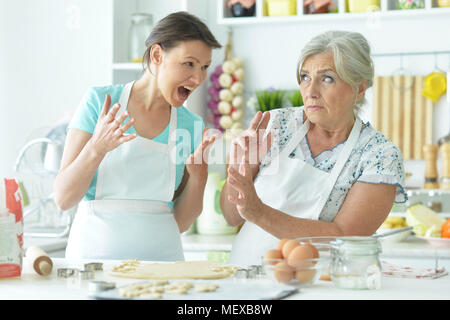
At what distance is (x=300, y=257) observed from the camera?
1.18 metres

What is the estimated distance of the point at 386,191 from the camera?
1.64 metres

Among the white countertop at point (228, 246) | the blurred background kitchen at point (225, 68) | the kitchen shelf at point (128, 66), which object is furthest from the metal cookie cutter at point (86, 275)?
the kitchen shelf at point (128, 66)

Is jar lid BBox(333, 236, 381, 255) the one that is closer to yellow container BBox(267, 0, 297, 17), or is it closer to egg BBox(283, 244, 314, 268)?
egg BBox(283, 244, 314, 268)

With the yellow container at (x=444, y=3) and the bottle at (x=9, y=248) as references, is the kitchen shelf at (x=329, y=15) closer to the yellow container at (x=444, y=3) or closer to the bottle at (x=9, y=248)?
the yellow container at (x=444, y=3)

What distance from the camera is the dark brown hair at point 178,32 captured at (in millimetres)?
1799

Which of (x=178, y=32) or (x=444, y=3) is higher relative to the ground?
(x=444, y=3)

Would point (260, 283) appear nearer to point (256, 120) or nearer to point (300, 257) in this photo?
point (300, 257)

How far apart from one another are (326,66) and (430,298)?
76 centimetres

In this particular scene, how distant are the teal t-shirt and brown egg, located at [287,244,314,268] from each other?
2.58ft

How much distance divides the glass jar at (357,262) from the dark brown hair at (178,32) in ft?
2.80

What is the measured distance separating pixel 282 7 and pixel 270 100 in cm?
47

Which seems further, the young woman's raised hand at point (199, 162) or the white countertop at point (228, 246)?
the white countertop at point (228, 246)

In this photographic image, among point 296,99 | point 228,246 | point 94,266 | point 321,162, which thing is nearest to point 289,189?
point 321,162
